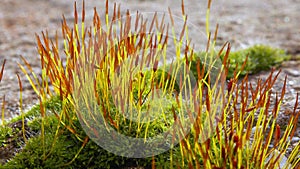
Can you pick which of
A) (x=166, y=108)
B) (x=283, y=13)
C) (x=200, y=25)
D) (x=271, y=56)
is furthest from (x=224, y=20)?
(x=166, y=108)

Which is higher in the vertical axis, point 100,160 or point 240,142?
point 240,142

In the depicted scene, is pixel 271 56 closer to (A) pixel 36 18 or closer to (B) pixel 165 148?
(B) pixel 165 148

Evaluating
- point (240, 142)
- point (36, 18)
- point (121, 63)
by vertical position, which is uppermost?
point (121, 63)

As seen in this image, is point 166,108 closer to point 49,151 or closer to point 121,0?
point 49,151

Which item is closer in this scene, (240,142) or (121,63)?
(240,142)

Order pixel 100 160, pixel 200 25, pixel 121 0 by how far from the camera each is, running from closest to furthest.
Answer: pixel 100 160, pixel 200 25, pixel 121 0

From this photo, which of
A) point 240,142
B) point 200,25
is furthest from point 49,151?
point 200,25

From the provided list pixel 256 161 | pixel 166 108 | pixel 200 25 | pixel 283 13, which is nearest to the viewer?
pixel 256 161

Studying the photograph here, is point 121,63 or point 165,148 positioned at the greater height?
point 121,63

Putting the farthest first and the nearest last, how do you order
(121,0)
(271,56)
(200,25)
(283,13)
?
(121,0) → (283,13) → (200,25) → (271,56)
